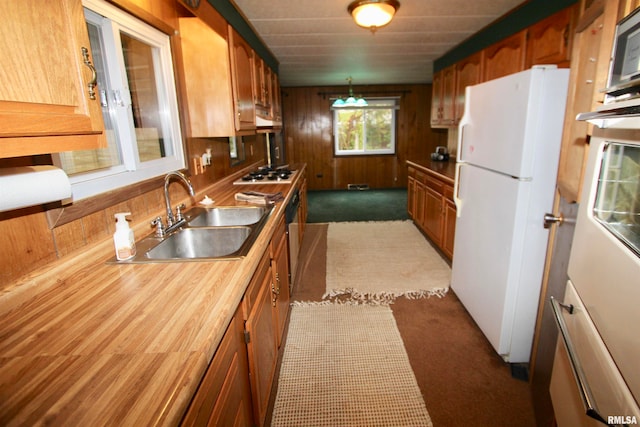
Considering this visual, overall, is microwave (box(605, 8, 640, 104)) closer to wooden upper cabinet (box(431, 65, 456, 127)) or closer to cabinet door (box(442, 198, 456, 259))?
cabinet door (box(442, 198, 456, 259))

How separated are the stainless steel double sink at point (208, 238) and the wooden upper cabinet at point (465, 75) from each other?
9.34 ft

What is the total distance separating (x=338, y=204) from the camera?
6250 millimetres

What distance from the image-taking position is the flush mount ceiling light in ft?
8.03

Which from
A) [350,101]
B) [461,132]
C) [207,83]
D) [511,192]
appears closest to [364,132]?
[350,101]

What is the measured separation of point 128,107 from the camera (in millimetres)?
1579

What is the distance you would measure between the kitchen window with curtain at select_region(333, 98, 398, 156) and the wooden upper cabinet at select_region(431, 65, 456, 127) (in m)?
2.64

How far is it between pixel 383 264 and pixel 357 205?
2.84 meters

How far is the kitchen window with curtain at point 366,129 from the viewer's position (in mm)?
7362

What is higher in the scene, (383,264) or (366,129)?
(366,129)

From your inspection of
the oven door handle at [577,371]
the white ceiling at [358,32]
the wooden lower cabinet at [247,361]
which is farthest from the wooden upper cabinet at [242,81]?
the oven door handle at [577,371]

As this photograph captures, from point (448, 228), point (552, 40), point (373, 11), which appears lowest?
point (448, 228)

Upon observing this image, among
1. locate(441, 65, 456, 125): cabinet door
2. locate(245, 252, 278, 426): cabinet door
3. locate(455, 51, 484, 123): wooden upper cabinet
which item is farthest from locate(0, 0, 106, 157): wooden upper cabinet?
locate(441, 65, 456, 125): cabinet door

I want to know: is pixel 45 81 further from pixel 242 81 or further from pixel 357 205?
pixel 357 205

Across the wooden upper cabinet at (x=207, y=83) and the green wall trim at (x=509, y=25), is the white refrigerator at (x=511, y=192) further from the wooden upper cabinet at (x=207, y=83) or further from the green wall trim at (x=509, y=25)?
the wooden upper cabinet at (x=207, y=83)
